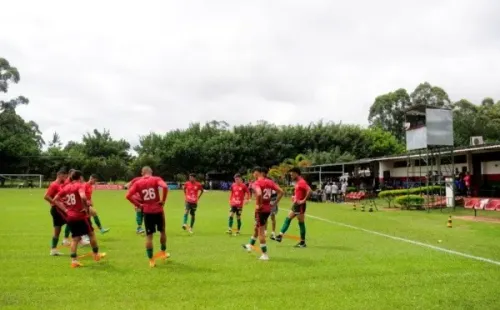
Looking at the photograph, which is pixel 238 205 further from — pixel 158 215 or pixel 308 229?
pixel 158 215

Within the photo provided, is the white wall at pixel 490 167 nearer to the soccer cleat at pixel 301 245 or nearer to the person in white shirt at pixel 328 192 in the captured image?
the person in white shirt at pixel 328 192

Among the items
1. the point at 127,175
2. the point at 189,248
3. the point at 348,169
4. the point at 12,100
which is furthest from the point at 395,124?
the point at 189,248

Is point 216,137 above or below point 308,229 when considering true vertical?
above

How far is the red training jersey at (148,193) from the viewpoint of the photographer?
9953 millimetres

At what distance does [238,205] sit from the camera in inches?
631

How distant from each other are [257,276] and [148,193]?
3010 millimetres

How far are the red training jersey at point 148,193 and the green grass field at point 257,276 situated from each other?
1.20 meters

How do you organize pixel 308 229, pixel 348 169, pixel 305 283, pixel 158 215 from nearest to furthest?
pixel 305 283 < pixel 158 215 < pixel 308 229 < pixel 348 169

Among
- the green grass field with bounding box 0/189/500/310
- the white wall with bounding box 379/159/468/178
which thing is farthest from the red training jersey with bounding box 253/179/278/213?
the white wall with bounding box 379/159/468/178

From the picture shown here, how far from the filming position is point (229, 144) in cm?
6588

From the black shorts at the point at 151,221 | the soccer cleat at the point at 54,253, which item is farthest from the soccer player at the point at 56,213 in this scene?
the black shorts at the point at 151,221

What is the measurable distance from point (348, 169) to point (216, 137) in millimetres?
23210

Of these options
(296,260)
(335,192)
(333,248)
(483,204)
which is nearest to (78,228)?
(296,260)

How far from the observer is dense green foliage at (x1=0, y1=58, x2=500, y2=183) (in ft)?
215
